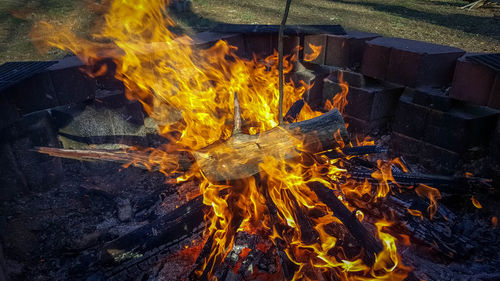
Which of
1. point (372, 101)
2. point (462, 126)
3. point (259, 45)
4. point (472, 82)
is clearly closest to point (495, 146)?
point (462, 126)

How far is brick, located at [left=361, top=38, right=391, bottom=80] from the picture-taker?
3.93 metres

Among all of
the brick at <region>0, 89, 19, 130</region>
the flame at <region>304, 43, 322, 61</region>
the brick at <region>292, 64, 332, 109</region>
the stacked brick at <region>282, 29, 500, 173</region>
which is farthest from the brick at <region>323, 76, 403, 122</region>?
the brick at <region>0, 89, 19, 130</region>

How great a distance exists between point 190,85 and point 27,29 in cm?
664

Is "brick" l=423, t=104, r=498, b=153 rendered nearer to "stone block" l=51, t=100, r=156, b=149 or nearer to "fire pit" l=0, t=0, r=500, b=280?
"fire pit" l=0, t=0, r=500, b=280

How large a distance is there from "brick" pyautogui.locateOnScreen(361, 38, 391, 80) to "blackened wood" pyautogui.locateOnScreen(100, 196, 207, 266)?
2756mm

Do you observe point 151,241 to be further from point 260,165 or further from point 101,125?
point 101,125

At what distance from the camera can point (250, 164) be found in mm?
2752

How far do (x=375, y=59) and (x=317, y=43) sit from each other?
937mm

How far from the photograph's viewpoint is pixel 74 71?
3717mm

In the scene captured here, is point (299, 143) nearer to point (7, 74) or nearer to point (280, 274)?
point (280, 274)

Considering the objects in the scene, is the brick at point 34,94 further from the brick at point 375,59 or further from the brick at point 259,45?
the brick at point 375,59

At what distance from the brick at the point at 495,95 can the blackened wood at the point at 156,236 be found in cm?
292

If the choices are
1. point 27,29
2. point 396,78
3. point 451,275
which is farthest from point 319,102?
point 27,29

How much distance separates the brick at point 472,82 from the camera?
3.12m
